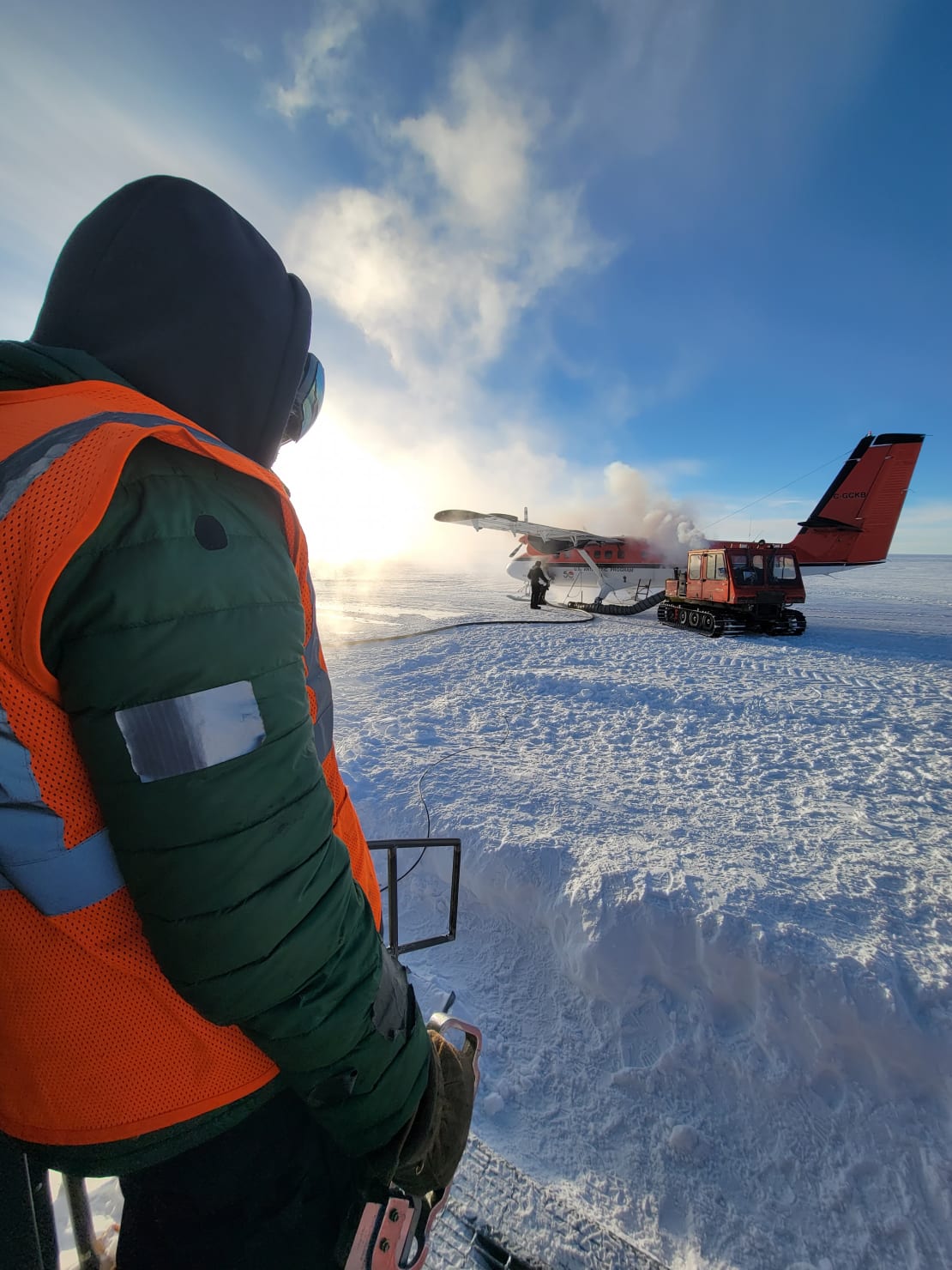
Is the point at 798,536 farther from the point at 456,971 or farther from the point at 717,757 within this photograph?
the point at 456,971

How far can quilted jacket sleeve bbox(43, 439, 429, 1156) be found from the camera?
0.62 meters

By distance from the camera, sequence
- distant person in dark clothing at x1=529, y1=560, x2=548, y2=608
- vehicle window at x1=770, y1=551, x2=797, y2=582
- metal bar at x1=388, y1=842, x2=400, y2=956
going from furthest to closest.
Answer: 1. distant person in dark clothing at x1=529, y1=560, x2=548, y2=608
2. vehicle window at x1=770, y1=551, x2=797, y2=582
3. metal bar at x1=388, y1=842, x2=400, y2=956

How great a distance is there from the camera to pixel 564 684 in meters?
7.52

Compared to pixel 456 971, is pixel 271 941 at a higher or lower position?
higher

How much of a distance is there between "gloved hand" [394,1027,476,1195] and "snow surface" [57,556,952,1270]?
4.26 feet

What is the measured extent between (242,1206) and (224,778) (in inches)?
35.1

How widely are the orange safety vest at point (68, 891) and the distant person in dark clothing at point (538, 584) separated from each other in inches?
677

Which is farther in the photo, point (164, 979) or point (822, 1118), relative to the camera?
point (822, 1118)

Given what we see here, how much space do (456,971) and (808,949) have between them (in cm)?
191

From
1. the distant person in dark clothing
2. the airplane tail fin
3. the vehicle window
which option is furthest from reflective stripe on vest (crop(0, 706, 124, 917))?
Answer: the airplane tail fin

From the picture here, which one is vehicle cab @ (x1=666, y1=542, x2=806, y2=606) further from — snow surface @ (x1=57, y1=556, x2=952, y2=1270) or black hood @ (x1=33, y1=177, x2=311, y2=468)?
black hood @ (x1=33, y1=177, x2=311, y2=468)

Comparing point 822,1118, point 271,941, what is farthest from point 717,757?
point 271,941

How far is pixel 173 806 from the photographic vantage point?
0.64m

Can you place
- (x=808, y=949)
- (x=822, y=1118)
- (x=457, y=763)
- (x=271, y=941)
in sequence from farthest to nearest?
(x=457, y=763) → (x=808, y=949) → (x=822, y=1118) → (x=271, y=941)
